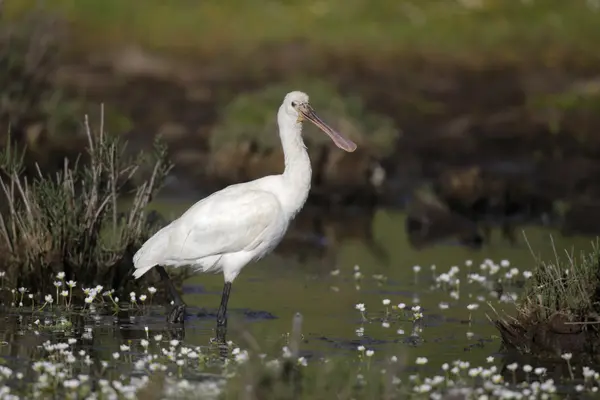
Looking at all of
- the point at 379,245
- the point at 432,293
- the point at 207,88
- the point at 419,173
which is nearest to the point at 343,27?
the point at 207,88


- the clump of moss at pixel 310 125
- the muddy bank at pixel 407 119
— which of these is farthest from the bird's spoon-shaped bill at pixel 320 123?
the clump of moss at pixel 310 125

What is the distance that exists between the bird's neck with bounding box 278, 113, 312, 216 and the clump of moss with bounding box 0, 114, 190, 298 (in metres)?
1.37

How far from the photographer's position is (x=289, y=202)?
1375cm

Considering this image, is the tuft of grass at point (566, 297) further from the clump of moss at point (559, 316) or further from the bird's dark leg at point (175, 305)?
the bird's dark leg at point (175, 305)

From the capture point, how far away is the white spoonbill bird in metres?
13.7

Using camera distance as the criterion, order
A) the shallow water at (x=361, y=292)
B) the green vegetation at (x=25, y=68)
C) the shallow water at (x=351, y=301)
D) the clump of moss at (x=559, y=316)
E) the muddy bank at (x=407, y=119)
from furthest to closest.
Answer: the muddy bank at (x=407, y=119) < the green vegetation at (x=25, y=68) < the shallow water at (x=361, y=292) < the shallow water at (x=351, y=301) < the clump of moss at (x=559, y=316)

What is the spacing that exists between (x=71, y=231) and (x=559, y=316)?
461cm

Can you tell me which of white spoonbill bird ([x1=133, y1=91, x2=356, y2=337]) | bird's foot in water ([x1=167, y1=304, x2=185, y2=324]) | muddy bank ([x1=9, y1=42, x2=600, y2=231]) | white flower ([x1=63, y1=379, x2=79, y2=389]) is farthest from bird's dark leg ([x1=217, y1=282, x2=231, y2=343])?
muddy bank ([x1=9, y1=42, x2=600, y2=231])

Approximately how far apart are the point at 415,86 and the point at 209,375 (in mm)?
22624

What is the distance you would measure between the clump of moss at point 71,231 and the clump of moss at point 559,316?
3.83 m

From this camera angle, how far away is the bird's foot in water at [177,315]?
13.7 m

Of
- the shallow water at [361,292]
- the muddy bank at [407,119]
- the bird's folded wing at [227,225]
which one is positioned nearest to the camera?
the shallow water at [361,292]

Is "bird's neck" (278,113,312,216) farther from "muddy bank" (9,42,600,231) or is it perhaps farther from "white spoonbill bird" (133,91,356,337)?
"muddy bank" (9,42,600,231)

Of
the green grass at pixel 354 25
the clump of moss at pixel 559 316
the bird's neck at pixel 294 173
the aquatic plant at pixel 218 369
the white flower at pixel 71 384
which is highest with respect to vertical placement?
the green grass at pixel 354 25
